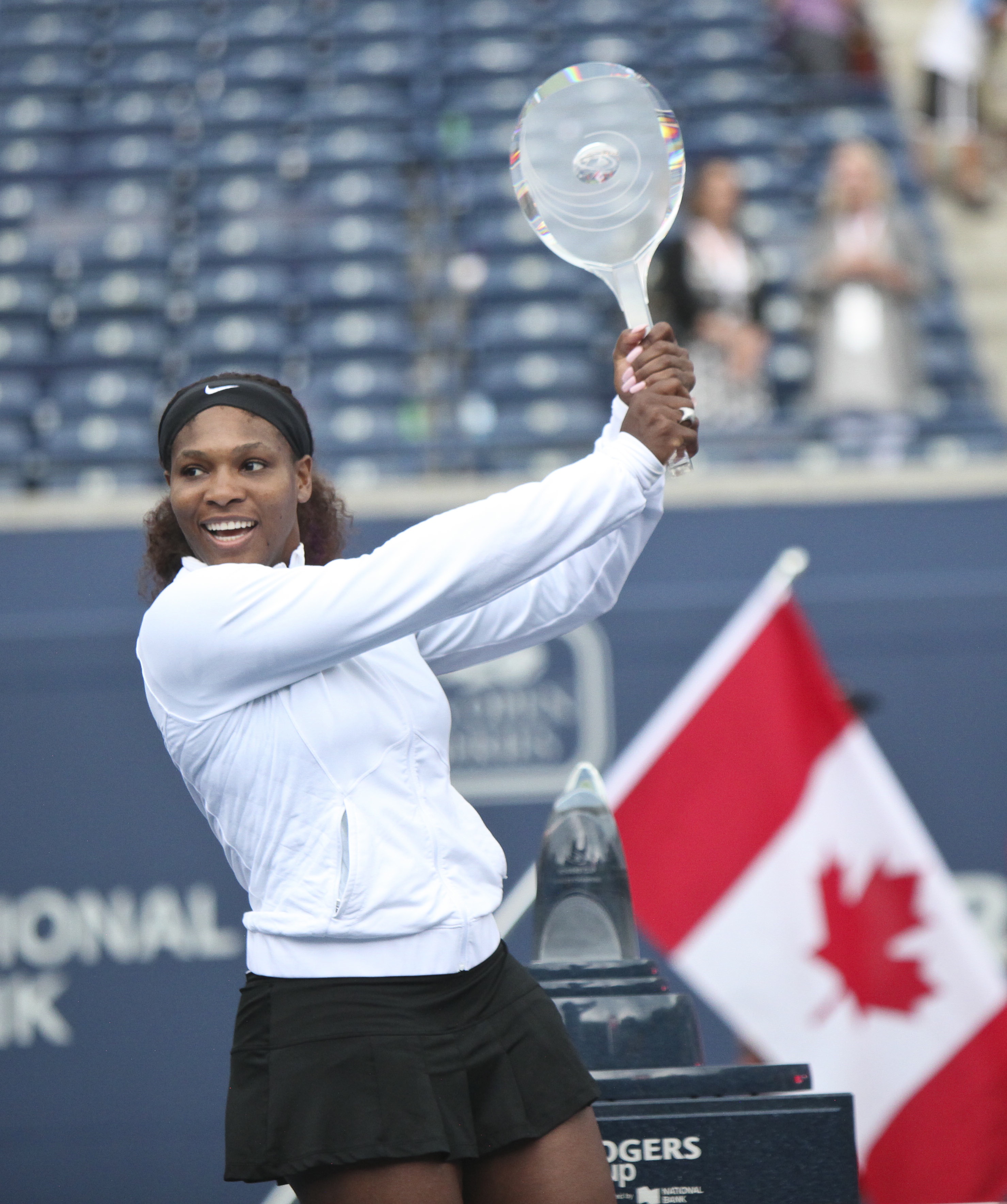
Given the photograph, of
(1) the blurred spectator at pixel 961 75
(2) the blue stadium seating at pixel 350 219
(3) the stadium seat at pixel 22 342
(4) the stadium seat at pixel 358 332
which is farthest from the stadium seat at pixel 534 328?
(1) the blurred spectator at pixel 961 75

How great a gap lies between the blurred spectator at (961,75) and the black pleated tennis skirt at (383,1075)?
6.88 meters

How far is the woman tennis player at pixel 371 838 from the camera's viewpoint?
1658mm

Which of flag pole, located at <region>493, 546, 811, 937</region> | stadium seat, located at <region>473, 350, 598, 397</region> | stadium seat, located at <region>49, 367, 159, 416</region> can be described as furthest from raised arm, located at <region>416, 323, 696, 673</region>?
stadium seat, located at <region>49, 367, 159, 416</region>

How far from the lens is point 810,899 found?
3828mm

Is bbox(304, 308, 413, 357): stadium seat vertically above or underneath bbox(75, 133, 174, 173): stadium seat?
underneath

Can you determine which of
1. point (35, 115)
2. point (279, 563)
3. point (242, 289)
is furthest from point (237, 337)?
point (279, 563)

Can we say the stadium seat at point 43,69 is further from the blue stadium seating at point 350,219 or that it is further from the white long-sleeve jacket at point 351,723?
the white long-sleeve jacket at point 351,723

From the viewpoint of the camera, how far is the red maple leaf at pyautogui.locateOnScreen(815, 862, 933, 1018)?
12.3ft

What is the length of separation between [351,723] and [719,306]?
433 cm

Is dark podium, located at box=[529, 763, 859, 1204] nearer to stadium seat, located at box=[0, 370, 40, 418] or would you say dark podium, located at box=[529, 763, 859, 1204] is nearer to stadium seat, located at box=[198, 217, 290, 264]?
stadium seat, located at box=[0, 370, 40, 418]

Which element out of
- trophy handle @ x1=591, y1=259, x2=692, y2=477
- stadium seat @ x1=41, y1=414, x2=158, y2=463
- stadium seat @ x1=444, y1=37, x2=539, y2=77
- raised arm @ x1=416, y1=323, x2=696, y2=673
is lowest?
raised arm @ x1=416, y1=323, x2=696, y2=673

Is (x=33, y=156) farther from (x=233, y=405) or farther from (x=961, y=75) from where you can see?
(x=233, y=405)

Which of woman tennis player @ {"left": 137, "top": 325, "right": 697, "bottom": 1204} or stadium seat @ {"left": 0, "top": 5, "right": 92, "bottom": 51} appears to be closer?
woman tennis player @ {"left": 137, "top": 325, "right": 697, "bottom": 1204}

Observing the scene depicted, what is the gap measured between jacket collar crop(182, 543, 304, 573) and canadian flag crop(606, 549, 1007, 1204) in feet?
5.67
